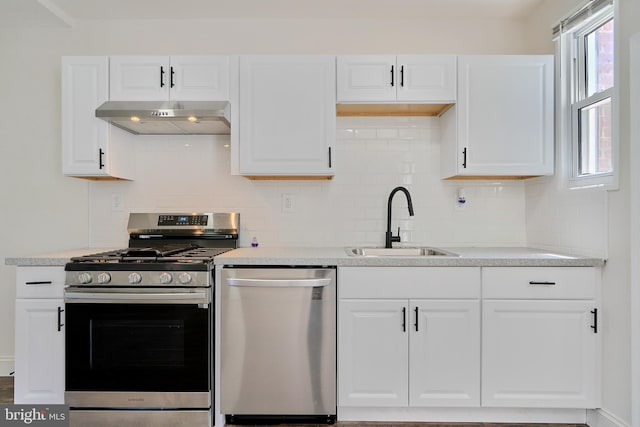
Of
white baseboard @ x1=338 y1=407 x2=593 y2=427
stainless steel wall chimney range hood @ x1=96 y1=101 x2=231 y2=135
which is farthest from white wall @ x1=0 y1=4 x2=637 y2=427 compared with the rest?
white baseboard @ x1=338 y1=407 x2=593 y2=427

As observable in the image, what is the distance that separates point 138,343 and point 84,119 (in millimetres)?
1496

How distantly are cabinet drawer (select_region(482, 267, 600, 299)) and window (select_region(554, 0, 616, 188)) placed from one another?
1.71 feet

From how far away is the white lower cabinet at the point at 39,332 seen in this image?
87.3 inches

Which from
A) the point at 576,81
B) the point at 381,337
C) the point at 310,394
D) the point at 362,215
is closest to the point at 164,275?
the point at 310,394

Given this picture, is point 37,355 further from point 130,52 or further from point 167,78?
point 130,52

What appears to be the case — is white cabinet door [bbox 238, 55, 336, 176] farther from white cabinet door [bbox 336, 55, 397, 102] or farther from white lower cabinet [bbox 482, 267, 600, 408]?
white lower cabinet [bbox 482, 267, 600, 408]

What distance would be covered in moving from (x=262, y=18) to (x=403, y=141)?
1393mm

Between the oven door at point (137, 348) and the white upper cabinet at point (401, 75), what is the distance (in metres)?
1.58

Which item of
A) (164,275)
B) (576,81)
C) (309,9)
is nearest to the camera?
(164,275)

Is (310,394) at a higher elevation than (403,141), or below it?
below

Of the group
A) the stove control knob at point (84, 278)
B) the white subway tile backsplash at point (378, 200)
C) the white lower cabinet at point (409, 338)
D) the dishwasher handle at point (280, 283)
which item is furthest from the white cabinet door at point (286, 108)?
the stove control knob at point (84, 278)

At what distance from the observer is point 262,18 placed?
2867 mm

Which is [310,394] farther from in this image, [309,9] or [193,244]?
[309,9]

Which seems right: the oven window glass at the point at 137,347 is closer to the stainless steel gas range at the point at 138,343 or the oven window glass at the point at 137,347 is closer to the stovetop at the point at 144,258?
the stainless steel gas range at the point at 138,343
